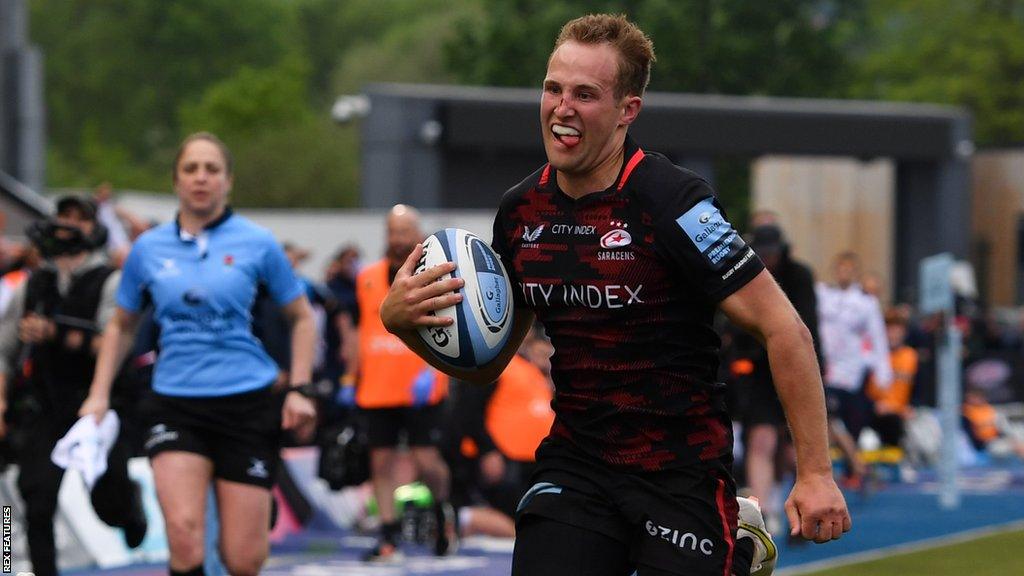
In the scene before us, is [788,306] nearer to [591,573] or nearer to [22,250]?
[591,573]

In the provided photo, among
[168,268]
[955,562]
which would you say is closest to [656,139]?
[955,562]

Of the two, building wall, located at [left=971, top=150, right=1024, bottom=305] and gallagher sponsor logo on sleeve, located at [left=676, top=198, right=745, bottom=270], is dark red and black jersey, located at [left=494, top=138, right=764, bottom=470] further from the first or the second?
building wall, located at [left=971, top=150, right=1024, bottom=305]

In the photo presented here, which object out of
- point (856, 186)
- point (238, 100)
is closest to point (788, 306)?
point (856, 186)

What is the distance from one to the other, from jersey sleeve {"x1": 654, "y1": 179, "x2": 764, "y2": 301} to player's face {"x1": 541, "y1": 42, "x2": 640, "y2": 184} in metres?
0.26

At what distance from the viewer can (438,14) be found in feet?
288

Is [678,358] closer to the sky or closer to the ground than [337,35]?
closer to the ground

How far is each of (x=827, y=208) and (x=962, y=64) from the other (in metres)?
24.4

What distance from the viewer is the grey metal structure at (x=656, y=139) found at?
28.9 m

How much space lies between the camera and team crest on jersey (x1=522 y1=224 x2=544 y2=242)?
536 cm

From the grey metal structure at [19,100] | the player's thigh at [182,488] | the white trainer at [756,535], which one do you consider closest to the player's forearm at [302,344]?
the player's thigh at [182,488]

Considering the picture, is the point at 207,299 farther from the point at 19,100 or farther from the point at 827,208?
the point at 827,208

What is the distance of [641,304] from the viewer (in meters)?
5.21

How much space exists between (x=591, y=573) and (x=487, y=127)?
24116mm

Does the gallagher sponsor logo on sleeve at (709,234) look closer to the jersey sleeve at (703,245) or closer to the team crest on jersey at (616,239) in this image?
the jersey sleeve at (703,245)
